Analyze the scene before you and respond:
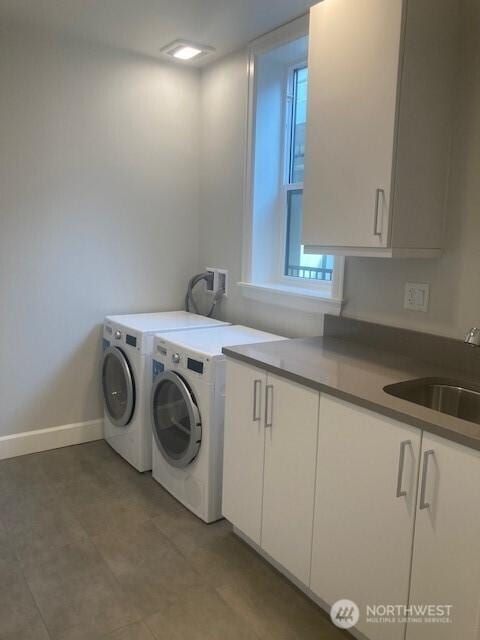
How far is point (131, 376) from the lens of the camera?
2.88m

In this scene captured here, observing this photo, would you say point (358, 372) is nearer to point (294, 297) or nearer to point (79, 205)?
point (294, 297)

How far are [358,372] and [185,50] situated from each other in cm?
229

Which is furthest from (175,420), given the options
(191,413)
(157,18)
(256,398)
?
(157,18)

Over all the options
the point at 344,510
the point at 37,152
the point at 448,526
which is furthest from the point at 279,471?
the point at 37,152

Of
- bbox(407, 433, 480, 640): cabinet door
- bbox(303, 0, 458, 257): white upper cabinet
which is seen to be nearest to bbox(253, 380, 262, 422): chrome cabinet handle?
bbox(303, 0, 458, 257): white upper cabinet

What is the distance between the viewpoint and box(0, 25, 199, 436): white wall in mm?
2938

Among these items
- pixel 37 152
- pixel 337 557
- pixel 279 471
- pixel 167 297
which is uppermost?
pixel 37 152

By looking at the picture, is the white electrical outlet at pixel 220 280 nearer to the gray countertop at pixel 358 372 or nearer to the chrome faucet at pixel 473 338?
the gray countertop at pixel 358 372

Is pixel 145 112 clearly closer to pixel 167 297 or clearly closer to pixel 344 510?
pixel 167 297

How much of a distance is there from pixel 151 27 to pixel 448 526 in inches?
109

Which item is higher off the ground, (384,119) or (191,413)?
(384,119)

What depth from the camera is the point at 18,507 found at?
8.37 feet

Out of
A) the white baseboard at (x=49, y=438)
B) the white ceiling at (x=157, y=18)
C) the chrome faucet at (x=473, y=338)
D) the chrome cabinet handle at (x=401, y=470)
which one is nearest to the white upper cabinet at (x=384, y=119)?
the chrome faucet at (x=473, y=338)
